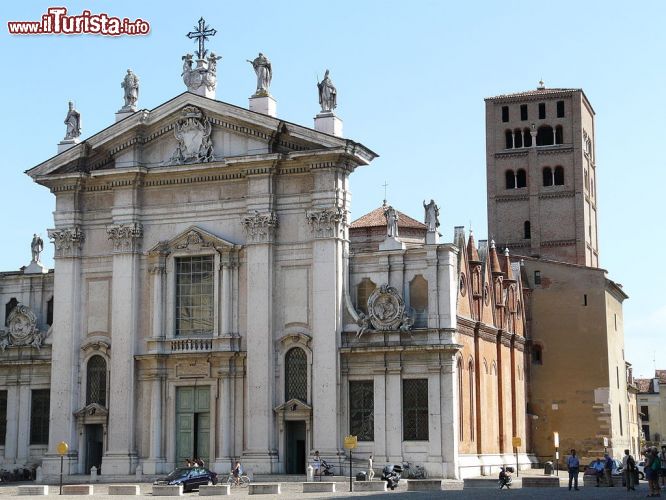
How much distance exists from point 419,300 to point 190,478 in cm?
1089

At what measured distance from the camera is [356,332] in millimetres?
44562

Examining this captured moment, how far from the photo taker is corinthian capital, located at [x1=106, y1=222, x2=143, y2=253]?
47.6 metres

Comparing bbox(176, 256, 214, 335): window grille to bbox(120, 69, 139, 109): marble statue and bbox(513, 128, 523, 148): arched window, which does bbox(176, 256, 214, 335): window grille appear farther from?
bbox(513, 128, 523, 148): arched window

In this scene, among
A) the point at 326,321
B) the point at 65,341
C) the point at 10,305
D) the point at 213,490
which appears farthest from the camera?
the point at 10,305

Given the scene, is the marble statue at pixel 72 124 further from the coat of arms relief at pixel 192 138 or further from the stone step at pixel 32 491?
the stone step at pixel 32 491

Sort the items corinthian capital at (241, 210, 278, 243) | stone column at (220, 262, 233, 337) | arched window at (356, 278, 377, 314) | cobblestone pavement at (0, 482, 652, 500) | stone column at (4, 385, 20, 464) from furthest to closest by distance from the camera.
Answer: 1. stone column at (4, 385, 20, 464)
2. stone column at (220, 262, 233, 337)
3. corinthian capital at (241, 210, 278, 243)
4. arched window at (356, 278, 377, 314)
5. cobblestone pavement at (0, 482, 652, 500)

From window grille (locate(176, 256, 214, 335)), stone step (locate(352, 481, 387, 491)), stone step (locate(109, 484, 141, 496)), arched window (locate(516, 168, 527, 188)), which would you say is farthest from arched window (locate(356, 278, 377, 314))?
arched window (locate(516, 168, 527, 188))

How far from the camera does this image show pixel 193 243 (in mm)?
46844

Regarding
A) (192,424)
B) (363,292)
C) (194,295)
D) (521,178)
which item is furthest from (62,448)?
(521,178)

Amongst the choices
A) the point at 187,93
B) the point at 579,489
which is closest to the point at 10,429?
the point at 187,93

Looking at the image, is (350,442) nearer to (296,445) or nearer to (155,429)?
(296,445)

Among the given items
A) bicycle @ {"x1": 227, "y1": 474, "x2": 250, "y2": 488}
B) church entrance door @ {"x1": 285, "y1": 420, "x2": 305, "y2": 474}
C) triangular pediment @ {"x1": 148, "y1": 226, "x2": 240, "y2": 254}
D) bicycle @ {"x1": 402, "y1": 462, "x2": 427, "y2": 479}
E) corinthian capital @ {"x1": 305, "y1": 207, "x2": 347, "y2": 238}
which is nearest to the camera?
bicycle @ {"x1": 227, "y1": 474, "x2": 250, "y2": 488}

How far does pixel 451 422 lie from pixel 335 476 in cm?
464

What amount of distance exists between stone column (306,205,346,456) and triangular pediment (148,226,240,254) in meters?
3.58
